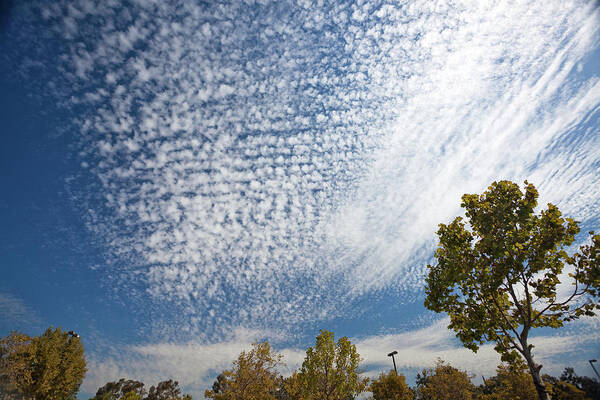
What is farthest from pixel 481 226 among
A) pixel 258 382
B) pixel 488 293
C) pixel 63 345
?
pixel 63 345

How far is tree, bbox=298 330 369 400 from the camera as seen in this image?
1962 cm

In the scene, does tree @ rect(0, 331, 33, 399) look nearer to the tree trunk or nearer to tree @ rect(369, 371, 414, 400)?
tree @ rect(369, 371, 414, 400)

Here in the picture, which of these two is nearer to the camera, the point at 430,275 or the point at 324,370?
the point at 430,275

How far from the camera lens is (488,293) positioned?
9.60 meters

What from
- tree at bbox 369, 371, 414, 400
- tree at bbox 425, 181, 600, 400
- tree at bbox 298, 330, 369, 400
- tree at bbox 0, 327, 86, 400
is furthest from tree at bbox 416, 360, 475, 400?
tree at bbox 0, 327, 86, 400

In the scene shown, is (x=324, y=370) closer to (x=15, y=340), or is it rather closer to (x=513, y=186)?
(x=513, y=186)

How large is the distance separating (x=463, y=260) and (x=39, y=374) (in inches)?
1569

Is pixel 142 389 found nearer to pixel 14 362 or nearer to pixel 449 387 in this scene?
pixel 14 362

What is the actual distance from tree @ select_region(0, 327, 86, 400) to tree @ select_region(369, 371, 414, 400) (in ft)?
107

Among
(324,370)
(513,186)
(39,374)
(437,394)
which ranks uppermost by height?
(513,186)

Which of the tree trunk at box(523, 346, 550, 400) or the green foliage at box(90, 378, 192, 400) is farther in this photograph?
the green foliage at box(90, 378, 192, 400)

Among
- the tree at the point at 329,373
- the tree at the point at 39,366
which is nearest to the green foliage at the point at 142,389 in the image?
the tree at the point at 39,366

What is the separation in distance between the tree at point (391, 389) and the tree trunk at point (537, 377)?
64.6 feet

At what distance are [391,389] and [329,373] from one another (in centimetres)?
862
